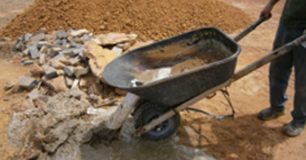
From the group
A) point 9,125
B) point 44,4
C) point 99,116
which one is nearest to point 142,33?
point 44,4

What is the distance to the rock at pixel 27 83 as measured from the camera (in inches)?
196

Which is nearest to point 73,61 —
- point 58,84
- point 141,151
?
point 58,84

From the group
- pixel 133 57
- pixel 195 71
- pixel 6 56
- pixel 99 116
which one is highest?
pixel 195 71

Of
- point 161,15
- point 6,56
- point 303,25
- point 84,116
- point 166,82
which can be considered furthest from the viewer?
point 161,15

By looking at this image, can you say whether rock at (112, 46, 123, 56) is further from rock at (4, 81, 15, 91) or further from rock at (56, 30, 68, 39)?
rock at (4, 81, 15, 91)

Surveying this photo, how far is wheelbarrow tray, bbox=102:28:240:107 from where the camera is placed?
3258 mm

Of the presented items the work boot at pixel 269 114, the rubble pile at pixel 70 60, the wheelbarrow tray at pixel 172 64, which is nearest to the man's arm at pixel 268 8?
the wheelbarrow tray at pixel 172 64

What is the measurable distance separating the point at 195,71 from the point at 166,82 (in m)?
0.28

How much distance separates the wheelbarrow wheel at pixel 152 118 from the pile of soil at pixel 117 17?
9.20 feet

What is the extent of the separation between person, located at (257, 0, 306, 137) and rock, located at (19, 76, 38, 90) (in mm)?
3026

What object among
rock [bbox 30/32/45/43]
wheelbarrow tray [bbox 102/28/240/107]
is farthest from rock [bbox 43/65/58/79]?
wheelbarrow tray [bbox 102/28/240/107]

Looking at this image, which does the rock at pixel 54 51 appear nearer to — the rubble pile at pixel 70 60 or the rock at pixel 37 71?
the rubble pile at pixel 70 60

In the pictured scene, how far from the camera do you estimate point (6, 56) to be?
20.1ft

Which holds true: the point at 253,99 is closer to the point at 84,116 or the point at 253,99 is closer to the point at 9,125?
the point at 84,116
